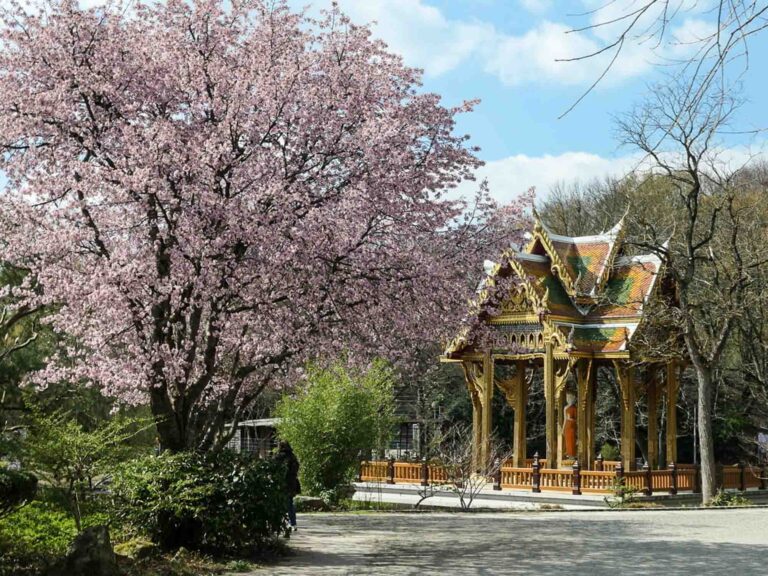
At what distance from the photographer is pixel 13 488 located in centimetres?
1169

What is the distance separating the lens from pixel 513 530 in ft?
57.3

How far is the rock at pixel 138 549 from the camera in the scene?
12.6 m

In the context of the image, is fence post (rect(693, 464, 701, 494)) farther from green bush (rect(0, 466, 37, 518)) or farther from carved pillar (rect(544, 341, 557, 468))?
green bush (rect(0, 466, 37, 518))

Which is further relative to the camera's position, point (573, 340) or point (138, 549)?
point (573, 340)

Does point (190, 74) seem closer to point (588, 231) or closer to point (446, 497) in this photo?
point (446, 497)

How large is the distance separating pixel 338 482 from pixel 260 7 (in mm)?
13611

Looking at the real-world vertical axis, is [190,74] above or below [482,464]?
above

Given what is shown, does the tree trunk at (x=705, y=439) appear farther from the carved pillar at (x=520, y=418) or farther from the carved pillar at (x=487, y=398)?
the carved pillar at (x=487, y=398)

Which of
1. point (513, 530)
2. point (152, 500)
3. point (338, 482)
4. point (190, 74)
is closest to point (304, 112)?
point (190, 74)

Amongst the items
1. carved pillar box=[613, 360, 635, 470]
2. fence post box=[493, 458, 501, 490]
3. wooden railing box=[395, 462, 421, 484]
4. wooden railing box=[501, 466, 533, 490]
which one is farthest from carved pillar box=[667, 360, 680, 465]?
wooden railing box=[395, 462, 421, 484]

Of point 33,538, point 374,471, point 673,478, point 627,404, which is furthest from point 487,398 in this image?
point 33,538

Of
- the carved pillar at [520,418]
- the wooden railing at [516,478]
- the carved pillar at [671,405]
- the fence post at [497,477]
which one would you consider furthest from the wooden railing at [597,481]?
the carved pillar at [671,405]

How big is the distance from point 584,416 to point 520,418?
8.82 feet

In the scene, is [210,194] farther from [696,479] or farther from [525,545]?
[696,479]
